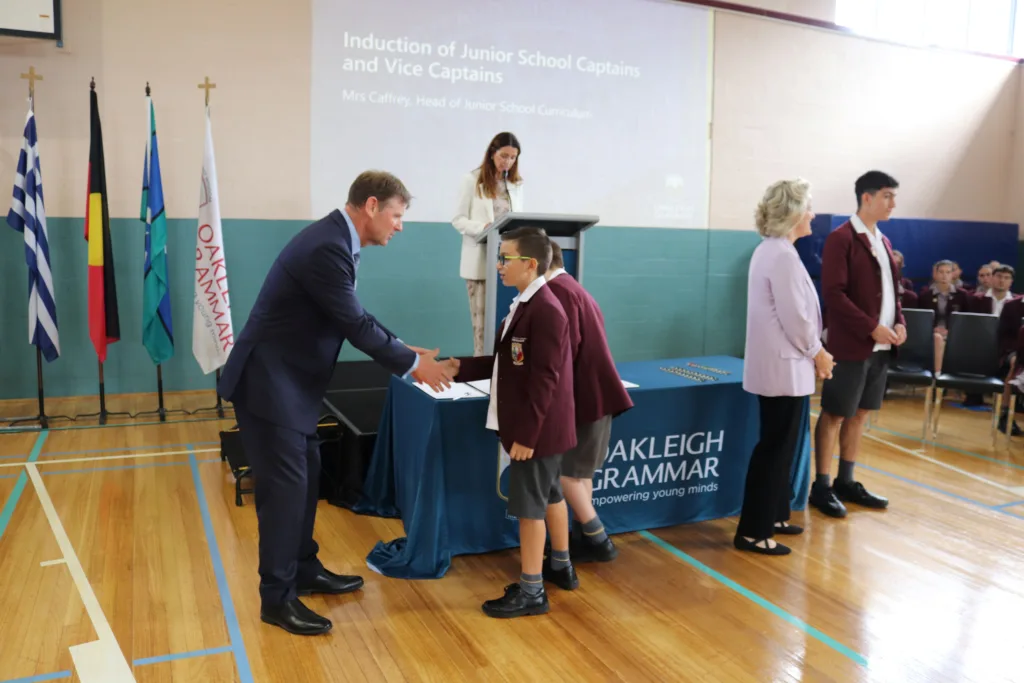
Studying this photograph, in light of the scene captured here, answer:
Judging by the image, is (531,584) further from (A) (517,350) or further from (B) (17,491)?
(B) (17,491)

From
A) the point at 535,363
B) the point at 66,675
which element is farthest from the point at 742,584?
the point at 66,675

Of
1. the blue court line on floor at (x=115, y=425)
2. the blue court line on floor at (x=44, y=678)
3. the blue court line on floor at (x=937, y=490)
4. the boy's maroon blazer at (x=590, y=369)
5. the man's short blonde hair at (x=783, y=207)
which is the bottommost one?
the blue court line on floor at (x=44, y=678)

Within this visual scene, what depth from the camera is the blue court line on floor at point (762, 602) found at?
2.89 meters

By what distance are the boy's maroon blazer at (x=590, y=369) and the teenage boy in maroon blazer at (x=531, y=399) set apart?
0.76 feet

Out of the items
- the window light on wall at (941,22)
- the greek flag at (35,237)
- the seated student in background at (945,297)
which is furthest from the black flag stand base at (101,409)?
the window light on wall at (941,22)

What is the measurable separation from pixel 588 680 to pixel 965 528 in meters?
2.60

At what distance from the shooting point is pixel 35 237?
5.57m

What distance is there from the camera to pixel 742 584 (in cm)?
344

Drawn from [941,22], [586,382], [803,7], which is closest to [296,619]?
[586,382]

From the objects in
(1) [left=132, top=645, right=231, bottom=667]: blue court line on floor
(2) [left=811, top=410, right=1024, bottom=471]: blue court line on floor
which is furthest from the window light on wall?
(1) [left=132, top=645, right=231, bottom=667]: blue court line on floor

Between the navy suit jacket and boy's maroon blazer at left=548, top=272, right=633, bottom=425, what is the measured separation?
2.82 feet

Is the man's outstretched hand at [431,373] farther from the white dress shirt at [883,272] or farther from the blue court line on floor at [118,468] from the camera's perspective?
the blue court line on floor at [118,468]

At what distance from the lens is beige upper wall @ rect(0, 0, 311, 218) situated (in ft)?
19.7

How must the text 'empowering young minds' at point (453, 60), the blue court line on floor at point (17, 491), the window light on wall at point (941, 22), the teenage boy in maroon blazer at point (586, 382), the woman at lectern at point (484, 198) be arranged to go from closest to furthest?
1. the teenage boy in maroon blazer at point (586, 382)
2. the blue court line on floor at point (17, 491)
3. the woman at lectern at point (484, 198)
4. the text 'empowering young minds' at point (453, 60)
5. the window light on wall at point (941, 22)
